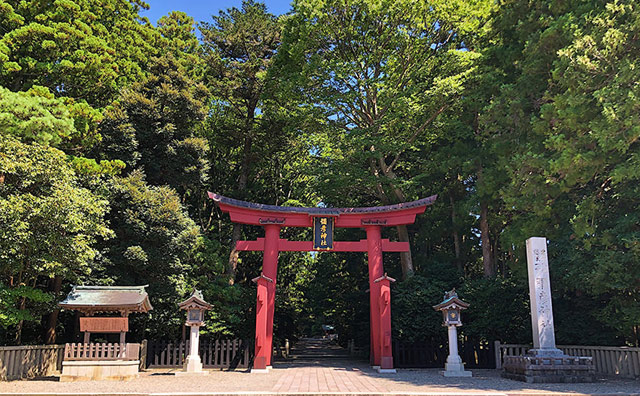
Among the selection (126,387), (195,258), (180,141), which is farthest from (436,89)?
(126,387)

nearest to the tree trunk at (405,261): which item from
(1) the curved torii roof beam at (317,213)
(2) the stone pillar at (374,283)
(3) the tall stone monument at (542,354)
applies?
(2) the stone pillar at (374,283)

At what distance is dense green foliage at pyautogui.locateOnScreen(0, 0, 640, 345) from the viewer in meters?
10.9

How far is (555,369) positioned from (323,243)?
7.41m

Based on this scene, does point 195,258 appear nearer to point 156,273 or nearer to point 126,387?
point 156,273

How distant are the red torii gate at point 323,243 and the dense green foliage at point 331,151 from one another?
141 centimetres

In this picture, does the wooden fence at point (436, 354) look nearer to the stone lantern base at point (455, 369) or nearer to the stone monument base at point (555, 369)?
the stone lantern base at point (455, 369)

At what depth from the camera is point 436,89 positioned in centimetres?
1561

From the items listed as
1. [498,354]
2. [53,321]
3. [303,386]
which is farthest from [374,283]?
[53,321]

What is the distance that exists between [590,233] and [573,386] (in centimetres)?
402

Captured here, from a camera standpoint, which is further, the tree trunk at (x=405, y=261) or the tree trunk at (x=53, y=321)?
the tree trunk at (x=405, y=261)

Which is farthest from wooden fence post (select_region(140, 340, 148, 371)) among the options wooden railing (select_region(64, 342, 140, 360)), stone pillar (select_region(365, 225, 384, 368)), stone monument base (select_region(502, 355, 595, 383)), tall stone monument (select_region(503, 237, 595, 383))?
stone monument base (select_region(502, 355, 595, 383))

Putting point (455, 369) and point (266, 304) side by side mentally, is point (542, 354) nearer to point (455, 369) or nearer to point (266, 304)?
point (455, 369)

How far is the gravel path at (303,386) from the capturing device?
27.6 feet

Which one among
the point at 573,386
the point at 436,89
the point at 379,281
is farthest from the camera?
the point at 436,89
